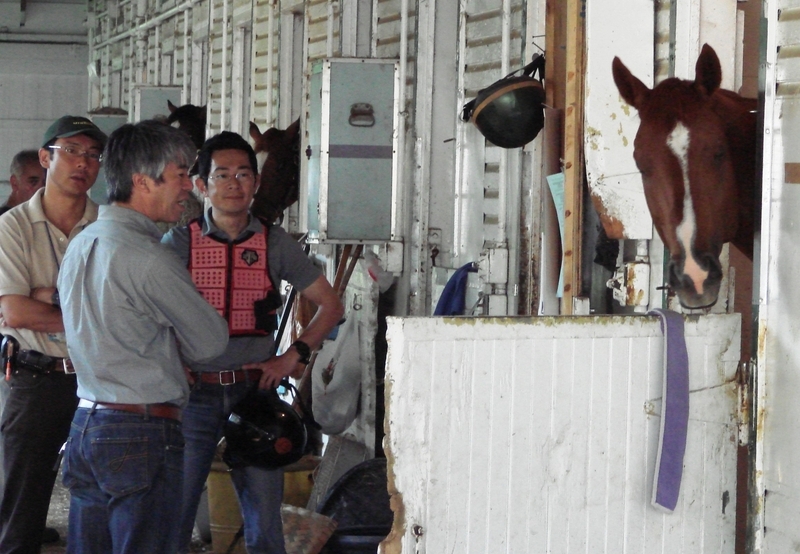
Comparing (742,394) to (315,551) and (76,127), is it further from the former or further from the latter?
(76,127)

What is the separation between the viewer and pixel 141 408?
10.1ft

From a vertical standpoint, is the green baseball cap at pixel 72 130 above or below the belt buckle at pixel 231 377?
above

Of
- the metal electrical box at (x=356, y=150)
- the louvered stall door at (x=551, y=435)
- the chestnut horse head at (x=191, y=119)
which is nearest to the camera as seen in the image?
the louvered stall door at (x=551, y=435)

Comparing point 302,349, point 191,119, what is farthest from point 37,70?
point 302,349

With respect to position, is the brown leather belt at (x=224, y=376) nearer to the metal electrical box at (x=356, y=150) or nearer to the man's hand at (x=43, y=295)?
the man's hand at (x=43, y=295)

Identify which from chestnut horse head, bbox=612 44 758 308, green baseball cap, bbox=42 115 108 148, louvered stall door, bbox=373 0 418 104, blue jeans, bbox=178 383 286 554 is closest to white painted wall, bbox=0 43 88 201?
louvered stall door, bbox=373 0 418 104

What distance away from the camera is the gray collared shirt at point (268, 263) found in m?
3.93

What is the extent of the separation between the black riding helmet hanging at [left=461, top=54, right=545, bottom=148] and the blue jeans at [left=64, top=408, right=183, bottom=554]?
6.22ft

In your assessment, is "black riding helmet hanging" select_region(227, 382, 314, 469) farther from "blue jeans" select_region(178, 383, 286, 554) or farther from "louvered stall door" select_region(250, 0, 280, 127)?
"louvered stall door" select_region(250, 0, 280, 127)

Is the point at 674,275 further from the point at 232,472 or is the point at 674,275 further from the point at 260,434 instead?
the point at 232,472

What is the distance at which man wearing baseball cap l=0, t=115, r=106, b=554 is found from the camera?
402 centimetres

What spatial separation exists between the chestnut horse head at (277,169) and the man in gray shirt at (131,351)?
Answer: 4552mm

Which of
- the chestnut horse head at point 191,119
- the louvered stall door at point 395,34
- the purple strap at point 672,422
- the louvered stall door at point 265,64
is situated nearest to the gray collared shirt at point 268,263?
the purple strap at point 672,422

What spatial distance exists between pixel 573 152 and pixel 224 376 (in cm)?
152
